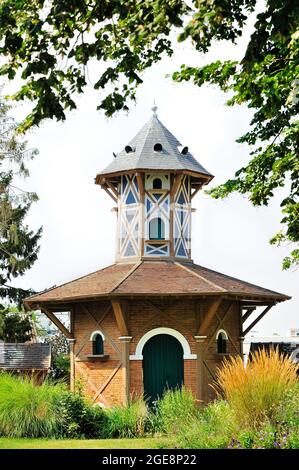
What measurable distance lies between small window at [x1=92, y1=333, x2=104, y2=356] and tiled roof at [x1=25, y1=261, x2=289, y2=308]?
1503 mm

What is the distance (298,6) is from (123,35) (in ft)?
9.73

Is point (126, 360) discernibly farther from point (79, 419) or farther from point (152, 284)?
point (79, 419)

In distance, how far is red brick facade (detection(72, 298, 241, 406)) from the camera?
2130cm

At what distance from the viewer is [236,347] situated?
76.7 ft

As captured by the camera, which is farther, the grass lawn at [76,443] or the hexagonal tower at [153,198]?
the hexagonal tower at [153,198]

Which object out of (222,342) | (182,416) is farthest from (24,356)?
(182,416)

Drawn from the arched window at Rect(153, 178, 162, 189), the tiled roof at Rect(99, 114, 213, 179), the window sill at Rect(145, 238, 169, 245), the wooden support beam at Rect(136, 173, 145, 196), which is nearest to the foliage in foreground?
the window sill at Rect(145, 238, 169, 245)

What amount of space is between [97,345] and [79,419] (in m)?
4.61

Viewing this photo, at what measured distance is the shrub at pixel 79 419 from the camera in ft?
57.8

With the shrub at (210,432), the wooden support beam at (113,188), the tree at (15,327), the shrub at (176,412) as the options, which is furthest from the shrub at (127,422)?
the tree at (15,327)

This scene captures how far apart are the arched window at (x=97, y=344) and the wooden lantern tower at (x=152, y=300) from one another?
29 millimetres

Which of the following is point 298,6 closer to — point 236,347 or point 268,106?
point 268,106

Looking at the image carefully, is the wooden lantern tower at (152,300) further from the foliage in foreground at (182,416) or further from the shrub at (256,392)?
the shrub at (256,392)

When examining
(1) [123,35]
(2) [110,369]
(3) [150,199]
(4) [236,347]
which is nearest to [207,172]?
(3) [150,199]
